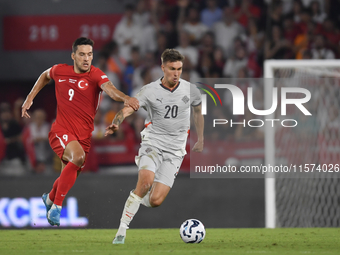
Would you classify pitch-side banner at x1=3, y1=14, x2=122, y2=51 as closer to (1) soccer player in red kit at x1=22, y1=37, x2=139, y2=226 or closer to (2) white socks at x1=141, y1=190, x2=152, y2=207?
(1) soccer player in red kit at x1=22, y1=37, x2=139, y2=226

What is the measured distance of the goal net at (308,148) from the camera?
29.6ft

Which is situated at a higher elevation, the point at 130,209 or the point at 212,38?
the point at 212,38

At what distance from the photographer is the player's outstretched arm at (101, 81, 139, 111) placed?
6.00 metres

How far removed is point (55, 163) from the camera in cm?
995

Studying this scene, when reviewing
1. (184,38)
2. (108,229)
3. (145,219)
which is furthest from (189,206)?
(184,38)

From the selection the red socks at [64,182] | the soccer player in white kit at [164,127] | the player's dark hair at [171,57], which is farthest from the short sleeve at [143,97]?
the red socks at [64,182]

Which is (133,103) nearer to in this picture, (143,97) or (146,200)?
(143,97)

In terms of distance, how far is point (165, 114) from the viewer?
266 inches

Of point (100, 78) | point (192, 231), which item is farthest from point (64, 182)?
point (192, 231)

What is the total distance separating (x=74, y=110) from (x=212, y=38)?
224 inches

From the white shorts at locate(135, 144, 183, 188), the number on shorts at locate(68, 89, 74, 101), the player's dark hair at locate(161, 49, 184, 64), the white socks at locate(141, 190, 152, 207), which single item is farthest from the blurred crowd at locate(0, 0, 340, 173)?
the player's dark hair at locate(161, 49, 184, 64)

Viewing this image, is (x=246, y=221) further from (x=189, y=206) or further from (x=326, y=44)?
(x=326, y=44)

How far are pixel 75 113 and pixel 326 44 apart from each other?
6571mm

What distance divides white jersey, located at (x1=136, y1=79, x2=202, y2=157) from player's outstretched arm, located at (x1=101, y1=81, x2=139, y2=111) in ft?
1.19
